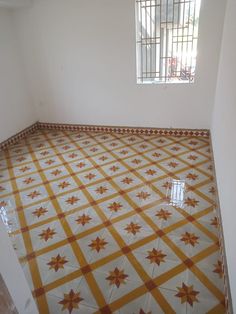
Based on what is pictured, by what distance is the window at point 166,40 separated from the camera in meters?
3.16

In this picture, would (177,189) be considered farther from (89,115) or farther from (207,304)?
(89,115)

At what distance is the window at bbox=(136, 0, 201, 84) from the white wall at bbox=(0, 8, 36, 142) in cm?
207

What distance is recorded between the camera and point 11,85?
3.87 meters

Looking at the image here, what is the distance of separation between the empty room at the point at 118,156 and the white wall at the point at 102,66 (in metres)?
0.02

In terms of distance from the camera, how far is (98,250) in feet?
6.38

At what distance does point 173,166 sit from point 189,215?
0.90 metres

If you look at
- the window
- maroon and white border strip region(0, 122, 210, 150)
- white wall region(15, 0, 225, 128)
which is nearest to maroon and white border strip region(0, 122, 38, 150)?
maroon and white border strip region(0, 122, 210, 150)

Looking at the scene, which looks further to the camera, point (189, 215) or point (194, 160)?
point (194, 160)

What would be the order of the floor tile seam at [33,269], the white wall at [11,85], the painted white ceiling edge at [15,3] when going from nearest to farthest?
the floor tile seam at [33,269], the painted white ceiling edge at [15,3], the white wall at [11,85]

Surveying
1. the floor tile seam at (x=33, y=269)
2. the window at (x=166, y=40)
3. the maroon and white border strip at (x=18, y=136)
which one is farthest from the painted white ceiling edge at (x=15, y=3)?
the floor tile seam at (x=33, y=269)

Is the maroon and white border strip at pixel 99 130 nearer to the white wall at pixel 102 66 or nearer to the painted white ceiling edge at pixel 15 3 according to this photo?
the white wall at pixel 102 66

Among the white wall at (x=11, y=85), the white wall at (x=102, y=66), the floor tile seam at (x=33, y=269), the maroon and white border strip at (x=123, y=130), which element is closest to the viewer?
the floor tile seam at (x=33, y=269)

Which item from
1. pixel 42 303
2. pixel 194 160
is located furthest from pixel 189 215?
pixel 42 303

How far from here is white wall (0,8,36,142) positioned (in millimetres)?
3641
